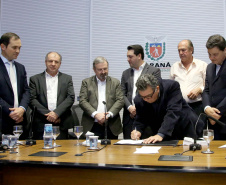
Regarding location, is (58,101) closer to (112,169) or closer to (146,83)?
(146,83)

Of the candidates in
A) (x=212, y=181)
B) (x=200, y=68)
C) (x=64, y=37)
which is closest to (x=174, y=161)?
(x=212, y=181)

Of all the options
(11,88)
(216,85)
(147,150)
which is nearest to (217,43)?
(216,85)

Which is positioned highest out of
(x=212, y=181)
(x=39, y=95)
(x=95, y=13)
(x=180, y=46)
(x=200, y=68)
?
(x=95, y=13)

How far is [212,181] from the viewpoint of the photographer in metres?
1.69

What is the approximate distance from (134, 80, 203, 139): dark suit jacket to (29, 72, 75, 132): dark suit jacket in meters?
1.24

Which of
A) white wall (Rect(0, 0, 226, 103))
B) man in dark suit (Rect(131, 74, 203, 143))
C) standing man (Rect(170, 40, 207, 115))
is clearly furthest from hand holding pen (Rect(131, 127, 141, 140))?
white wall (Rect(0, 0, 226, 103))

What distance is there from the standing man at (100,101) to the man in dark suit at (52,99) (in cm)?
23

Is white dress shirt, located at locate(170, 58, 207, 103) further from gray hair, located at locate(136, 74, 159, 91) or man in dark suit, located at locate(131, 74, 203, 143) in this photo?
gray hair, located at locate(136, 74, 159, 91)

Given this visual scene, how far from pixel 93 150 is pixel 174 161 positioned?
31.3 inches

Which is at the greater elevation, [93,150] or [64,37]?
[64,37]

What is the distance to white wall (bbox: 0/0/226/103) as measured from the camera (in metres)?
5.23

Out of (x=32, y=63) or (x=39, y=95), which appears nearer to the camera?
(x=39, y=95)

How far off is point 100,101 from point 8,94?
49.1 inches

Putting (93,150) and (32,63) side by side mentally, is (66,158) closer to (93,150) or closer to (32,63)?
(93,150)
